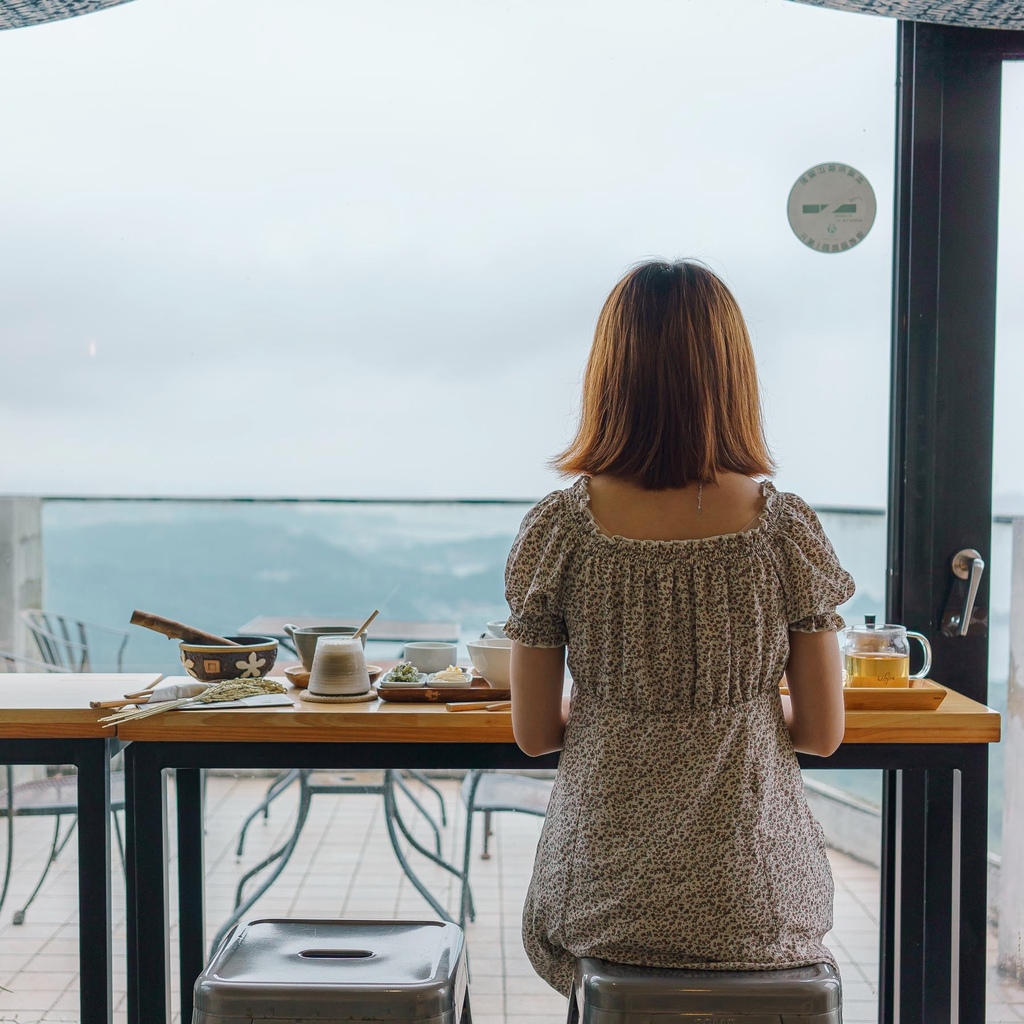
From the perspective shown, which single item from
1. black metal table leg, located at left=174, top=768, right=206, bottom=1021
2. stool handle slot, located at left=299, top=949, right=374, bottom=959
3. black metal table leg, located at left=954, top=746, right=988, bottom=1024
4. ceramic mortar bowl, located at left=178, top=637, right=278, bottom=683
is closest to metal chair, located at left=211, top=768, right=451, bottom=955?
black metal table leg, located at left=174, top=768, right=206, bottom=1021

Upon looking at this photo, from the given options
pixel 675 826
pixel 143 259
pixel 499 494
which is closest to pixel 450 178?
pixel 143 259

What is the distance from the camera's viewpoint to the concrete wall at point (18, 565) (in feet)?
7.93

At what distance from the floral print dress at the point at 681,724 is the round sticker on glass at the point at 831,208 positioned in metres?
1.13

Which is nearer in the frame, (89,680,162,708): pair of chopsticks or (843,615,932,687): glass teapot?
(89,680,162,708): pair of chopsticks

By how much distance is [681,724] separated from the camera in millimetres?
1229

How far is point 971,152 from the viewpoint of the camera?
2061 mm

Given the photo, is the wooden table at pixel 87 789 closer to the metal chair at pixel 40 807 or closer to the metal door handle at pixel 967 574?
the metal chair at pixel 40 807

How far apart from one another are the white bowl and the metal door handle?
101 cm

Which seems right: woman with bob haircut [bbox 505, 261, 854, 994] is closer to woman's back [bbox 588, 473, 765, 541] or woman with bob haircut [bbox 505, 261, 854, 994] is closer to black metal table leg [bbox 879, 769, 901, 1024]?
woman's back [bbox 588, 473, 765, 541]

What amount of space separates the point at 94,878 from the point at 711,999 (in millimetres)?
1073

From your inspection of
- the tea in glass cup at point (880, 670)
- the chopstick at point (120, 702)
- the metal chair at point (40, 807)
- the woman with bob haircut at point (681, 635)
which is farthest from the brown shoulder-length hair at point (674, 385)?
the metal chair at point (40, 807)

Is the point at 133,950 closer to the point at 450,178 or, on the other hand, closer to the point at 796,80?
the point at 450,178

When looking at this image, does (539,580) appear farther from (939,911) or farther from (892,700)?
(939,911)

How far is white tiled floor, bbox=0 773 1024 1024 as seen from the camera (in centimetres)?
204
